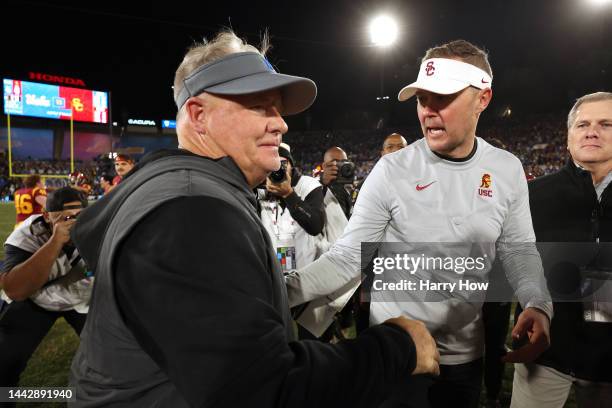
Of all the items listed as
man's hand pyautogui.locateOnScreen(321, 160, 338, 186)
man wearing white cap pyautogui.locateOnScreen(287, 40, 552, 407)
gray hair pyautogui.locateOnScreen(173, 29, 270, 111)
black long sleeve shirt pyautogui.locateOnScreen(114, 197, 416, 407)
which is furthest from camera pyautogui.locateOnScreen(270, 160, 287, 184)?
black long sleeve shirt pyautogui.locateOnScreen(114, 197, 416, 407)

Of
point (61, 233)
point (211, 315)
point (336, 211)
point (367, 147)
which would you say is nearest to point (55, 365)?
point (61, 233)

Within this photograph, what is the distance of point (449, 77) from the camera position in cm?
184

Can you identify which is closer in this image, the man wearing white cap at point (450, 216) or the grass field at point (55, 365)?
the man wearing white cap at point (450, 216)

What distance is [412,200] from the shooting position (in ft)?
5.89

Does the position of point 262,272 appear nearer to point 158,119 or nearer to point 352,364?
point 352,364

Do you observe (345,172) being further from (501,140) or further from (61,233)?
(501,140)

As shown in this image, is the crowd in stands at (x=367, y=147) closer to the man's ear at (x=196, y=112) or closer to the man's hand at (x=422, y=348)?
the man's ear at (x=196, y=112)

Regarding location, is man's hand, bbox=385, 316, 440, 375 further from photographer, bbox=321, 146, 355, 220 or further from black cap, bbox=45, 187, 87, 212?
photographer, bbox=321, 146, 355, 220

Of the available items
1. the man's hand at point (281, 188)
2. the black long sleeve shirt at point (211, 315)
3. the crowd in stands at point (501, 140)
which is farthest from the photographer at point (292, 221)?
the crowd in stands at point (501, 140)

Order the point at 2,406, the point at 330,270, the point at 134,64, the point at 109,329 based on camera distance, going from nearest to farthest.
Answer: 1. the point at 109,329
2. the point at 330,270
3. the point at 2,406
4. the point at 134,64

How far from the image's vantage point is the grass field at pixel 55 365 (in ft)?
11.4

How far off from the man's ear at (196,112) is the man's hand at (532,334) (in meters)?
1.47

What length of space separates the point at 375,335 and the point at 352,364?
0.38 ft

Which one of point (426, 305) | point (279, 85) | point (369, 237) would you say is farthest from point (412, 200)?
point (279, 85)
